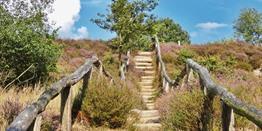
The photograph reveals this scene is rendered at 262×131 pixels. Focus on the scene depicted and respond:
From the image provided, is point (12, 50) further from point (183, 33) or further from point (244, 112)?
point (183, 33)

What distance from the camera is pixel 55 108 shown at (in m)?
8.60

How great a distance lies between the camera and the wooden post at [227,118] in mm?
4996

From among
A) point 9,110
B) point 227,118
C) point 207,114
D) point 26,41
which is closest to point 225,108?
point 227,118

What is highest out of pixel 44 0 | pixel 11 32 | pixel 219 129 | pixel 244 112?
pixel 44 0

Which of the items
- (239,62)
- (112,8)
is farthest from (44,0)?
(239,62)

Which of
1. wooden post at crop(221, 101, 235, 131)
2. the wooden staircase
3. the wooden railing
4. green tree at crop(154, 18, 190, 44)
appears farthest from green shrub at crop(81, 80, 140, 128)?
green tree at crop(154, 18, 190, 44)

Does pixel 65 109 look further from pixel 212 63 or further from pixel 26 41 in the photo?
pixel 212 63

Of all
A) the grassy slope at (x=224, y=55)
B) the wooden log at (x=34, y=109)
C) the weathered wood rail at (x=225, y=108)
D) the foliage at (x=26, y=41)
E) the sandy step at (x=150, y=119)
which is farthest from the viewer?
the grassy slope at (x=224, y=55)

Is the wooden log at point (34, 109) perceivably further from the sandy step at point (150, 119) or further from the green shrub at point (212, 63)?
the green shrub at point (212, 63)

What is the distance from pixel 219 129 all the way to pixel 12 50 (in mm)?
8924

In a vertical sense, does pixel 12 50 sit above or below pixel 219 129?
above

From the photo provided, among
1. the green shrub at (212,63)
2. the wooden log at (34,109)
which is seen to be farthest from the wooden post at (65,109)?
the green shrub at (212,63)

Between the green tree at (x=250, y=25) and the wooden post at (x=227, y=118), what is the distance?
165 feet

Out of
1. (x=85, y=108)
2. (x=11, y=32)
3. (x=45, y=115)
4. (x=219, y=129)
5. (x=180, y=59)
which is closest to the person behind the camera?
(x=219, y=129)
